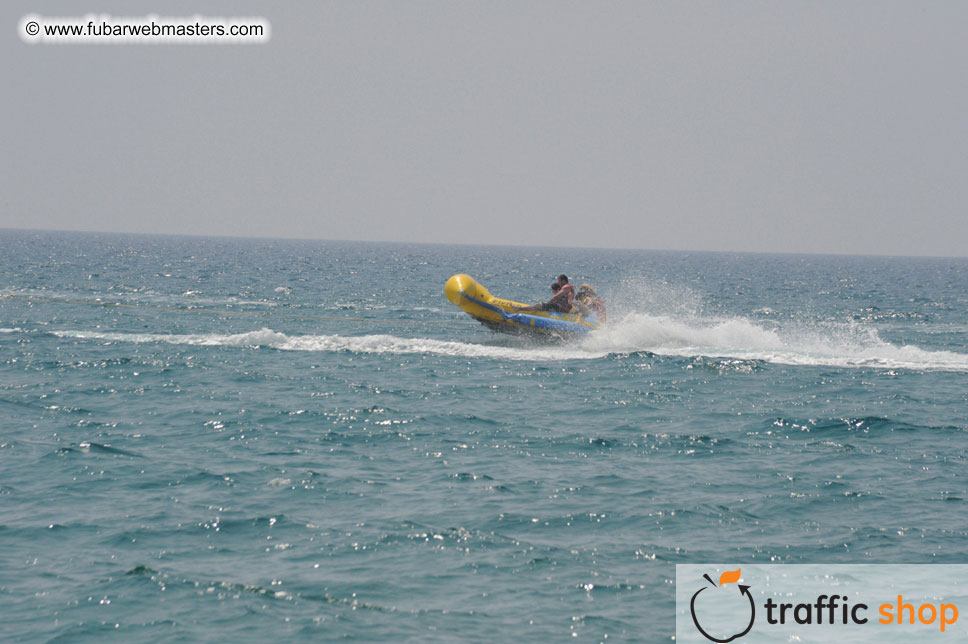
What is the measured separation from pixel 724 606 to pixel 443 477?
3.99 meters

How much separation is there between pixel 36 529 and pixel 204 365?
391 inches

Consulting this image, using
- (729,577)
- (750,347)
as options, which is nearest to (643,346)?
(750,347)

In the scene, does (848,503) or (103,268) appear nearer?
(848,503)

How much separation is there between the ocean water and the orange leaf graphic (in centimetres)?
28

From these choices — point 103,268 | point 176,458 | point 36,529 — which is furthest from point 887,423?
point 103,268

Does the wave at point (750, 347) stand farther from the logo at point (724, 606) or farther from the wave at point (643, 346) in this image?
the logo at point (724, 606)

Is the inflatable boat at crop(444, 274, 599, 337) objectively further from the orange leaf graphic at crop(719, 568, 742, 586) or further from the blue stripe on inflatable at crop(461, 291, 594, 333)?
the orange leaf graphic at crop(719, 568, 742, 586)

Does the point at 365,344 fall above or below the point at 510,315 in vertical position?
below

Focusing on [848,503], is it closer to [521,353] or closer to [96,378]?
[521,353]

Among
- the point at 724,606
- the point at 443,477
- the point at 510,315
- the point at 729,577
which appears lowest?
the point at 724,606

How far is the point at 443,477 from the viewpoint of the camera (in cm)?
1066

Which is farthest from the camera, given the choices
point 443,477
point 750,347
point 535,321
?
point 750,347

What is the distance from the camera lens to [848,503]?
9.90 meters

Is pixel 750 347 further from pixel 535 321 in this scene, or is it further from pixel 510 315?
pixel 510 315
